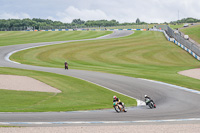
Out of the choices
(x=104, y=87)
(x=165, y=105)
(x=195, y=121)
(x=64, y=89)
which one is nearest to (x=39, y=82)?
(x=64, y=89)

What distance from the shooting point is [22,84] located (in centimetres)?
2736

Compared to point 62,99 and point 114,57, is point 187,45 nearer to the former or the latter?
point 114,57

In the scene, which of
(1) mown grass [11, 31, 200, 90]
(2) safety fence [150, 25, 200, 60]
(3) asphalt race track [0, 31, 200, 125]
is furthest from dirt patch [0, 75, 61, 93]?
(2) safety fence [150, 25, 200, 60]

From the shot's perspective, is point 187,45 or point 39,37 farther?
point 39,37

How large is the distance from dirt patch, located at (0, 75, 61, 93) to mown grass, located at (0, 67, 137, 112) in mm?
920

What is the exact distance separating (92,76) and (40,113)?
15.9 meters

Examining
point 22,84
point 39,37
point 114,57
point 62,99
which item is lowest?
point 62,99

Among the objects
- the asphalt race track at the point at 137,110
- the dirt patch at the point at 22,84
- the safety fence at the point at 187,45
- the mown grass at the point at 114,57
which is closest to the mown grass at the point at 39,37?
the mown grass at the point at 114,57

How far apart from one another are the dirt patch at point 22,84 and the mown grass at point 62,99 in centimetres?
92

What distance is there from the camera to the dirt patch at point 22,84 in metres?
25.9

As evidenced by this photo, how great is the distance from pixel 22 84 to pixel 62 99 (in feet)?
20.4

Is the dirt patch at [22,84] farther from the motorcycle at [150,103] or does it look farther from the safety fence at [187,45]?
the safety fence at [187,45]

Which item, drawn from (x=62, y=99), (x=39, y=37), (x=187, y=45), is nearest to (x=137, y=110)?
(x=62, y=99)

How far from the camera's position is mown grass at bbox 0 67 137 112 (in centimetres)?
2011
